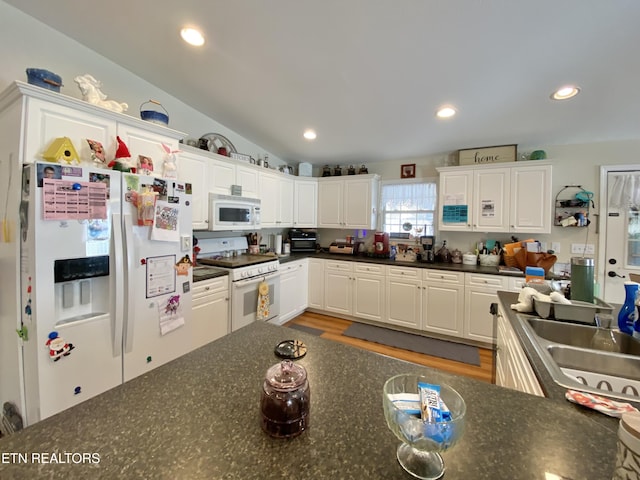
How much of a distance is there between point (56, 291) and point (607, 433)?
240 centimetres

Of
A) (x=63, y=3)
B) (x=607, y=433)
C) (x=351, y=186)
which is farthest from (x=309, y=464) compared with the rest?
(x=351, y=186)

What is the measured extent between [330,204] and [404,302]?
1.89 metres

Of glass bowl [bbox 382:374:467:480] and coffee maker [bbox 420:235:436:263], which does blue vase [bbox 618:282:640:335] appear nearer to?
glass bowl [bbox 382:374:467:480]

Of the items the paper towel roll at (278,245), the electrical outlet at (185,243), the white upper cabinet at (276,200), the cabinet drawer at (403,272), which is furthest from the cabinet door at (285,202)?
the electrical outlet at (185,243)

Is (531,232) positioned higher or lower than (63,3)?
lower

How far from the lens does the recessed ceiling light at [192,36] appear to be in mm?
1899

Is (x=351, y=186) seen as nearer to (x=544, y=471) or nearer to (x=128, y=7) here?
(x=128, y=7)

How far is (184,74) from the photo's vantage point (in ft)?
7.86

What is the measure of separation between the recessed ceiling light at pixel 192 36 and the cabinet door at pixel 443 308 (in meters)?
3.33

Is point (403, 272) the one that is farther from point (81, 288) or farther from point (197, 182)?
point (81, 288)

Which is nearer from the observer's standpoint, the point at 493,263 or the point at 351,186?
the point at 493,263

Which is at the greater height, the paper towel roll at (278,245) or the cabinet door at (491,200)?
the cabinet door at (491,200)

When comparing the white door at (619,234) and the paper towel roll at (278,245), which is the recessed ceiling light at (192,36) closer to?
the paper towel roll at (278,245)

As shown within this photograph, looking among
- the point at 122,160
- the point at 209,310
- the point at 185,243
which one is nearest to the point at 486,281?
the point at 209,310
